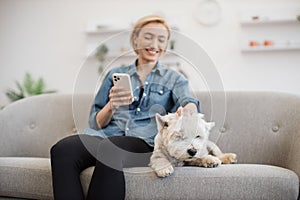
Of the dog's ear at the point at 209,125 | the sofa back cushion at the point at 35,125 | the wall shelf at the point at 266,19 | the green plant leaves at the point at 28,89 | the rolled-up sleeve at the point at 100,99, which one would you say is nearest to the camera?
the dog's ear at the point at 209,125

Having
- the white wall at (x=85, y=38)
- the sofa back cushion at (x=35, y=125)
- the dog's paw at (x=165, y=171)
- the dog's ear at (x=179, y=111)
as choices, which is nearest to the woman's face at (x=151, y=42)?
the dog's ear at (x=179, y=111)

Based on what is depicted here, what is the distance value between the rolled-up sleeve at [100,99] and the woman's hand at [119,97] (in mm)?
69

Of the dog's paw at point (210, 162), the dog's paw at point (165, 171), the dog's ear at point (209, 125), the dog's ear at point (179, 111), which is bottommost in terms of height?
the dog's paw at point (165, 171)

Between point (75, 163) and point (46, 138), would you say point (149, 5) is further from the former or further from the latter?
point (75, 163)

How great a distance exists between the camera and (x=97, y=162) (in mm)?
1499

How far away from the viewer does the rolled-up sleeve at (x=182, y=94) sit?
1605mm

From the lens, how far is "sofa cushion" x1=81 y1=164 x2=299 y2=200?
1481 mm

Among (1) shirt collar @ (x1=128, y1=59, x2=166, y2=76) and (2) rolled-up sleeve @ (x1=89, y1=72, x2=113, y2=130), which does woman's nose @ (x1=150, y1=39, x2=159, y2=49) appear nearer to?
(1) shirt collar @ (x1=128, y1=59, x2=166, y2=76)

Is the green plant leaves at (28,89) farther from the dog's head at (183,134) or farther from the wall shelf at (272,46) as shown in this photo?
the dog's head at (183,134)

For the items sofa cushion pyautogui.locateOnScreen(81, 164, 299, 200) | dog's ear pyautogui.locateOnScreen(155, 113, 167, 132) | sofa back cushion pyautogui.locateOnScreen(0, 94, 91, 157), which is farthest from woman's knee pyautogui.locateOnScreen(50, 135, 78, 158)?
sofa back cushion pyautogui.locateOnScreen(0, 94, 91, 157)

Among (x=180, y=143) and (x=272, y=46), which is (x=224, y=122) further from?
(x=272, y=46)

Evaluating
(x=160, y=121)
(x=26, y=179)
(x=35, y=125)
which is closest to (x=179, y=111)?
(x=160, y=121)

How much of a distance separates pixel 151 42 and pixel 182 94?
0.82ft

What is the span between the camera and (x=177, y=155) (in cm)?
146
